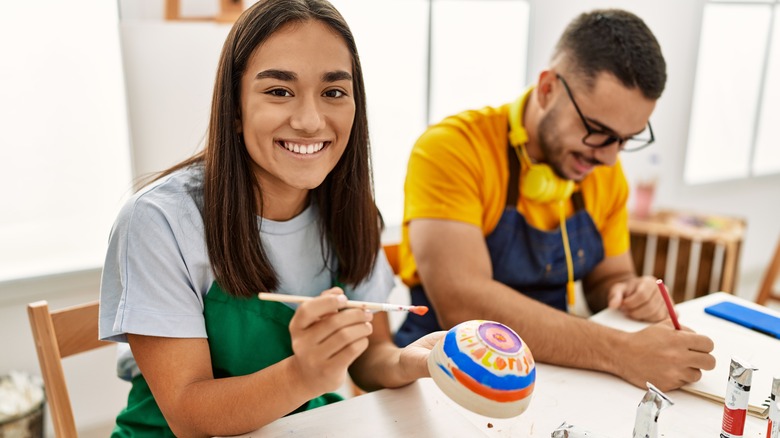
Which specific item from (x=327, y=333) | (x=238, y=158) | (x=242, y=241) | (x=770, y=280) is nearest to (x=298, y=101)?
(x=238, y=158)

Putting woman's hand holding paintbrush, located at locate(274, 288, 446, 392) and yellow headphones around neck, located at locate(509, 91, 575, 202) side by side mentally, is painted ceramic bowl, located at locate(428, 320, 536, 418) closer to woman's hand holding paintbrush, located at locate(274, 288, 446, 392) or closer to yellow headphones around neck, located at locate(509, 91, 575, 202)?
woman's hand holding paintbrush, located at locate(274, 288, 446, 392)

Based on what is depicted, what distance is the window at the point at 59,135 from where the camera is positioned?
203 centimetres

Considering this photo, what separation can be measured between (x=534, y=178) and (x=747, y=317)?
2.15 feet

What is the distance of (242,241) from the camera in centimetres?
117

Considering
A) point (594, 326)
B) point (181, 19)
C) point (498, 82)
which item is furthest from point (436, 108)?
point (594, 326)

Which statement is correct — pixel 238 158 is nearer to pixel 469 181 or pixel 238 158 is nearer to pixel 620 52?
pixel 469 181

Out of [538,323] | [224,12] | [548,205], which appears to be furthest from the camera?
[224,12]

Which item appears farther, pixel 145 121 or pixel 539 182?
pixel 145 121

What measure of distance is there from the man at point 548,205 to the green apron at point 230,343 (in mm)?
491

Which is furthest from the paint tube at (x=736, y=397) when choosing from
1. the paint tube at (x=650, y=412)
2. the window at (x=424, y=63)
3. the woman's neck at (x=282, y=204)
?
the window at (x=424, y=63)

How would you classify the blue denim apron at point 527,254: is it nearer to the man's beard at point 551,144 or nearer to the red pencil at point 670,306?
the man's beard at point 551,144

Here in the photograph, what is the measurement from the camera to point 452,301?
154 centimetres

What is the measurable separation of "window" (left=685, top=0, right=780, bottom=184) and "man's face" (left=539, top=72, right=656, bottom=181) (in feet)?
8.57

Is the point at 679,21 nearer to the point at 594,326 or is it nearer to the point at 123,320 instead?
the point at 594,326
